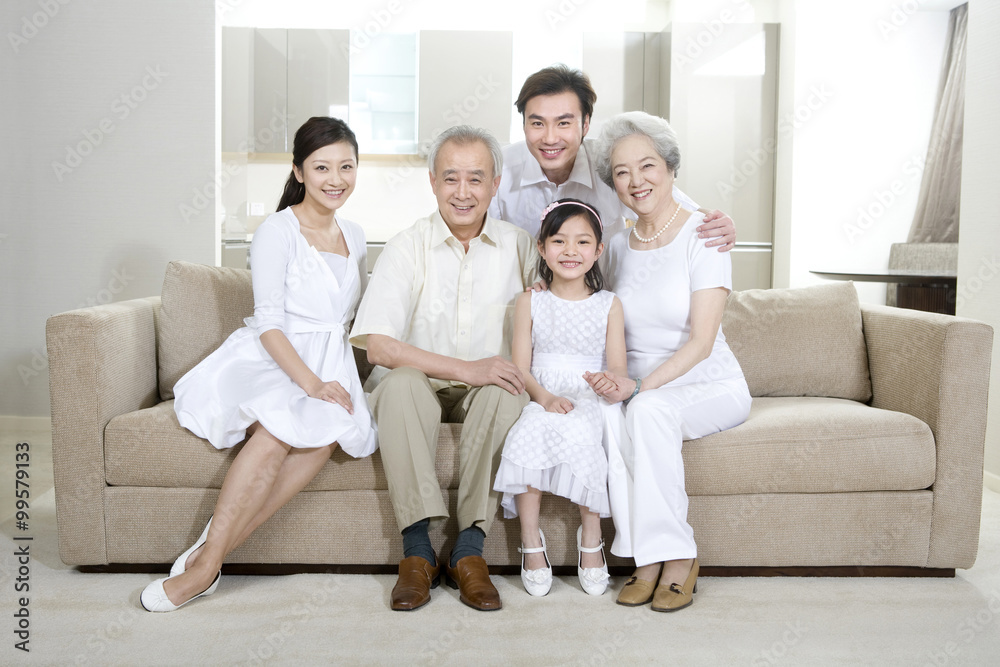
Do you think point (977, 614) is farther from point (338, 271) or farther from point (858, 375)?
point (338, 271)

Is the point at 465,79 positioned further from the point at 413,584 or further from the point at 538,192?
the point at 413,584

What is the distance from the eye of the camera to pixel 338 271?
218 centimetres

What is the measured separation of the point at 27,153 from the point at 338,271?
214 centimetres

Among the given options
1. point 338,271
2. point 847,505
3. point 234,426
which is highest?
point 338,271

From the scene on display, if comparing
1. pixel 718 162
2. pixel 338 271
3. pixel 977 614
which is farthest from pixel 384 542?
pixel 718 162

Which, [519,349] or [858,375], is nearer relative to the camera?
[519,349]

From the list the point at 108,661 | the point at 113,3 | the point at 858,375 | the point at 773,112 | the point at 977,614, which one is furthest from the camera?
the point at 773,112

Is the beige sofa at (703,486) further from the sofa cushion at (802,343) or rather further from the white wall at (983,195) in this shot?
the white wall at (983,195)

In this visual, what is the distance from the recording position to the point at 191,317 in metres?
2.33

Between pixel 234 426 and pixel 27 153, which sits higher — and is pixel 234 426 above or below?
below

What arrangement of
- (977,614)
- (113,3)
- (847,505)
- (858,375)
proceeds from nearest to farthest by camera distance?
(977,614) < (847,505) < (858,375) < (113,3)

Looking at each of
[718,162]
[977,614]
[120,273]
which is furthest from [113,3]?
[977,614]

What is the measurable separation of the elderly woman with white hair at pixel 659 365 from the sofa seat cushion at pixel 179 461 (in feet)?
1.46

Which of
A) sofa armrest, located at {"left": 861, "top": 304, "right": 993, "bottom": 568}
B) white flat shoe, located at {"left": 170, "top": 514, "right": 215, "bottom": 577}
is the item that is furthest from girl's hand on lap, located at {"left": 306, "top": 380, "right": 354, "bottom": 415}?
sofa armrest, located at {"left": 861, "top": 304, "right": 993, "bottom": 568}
